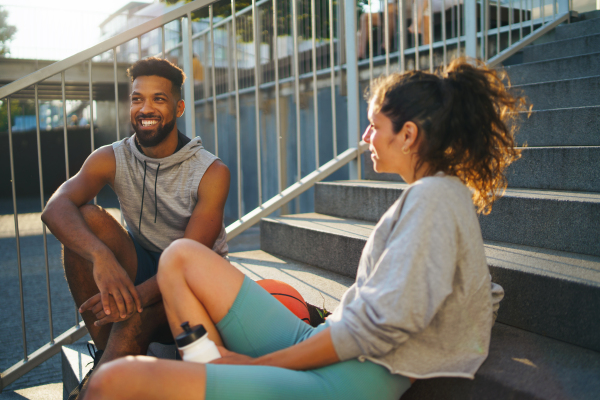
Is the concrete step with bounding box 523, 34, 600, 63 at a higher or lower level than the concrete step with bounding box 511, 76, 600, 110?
higher

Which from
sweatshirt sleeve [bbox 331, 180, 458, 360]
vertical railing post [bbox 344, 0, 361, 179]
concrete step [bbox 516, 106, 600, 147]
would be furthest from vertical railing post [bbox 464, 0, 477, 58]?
sweatshirt sleeve [bbox 331, 180, 458, 360]

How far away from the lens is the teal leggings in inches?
42.1

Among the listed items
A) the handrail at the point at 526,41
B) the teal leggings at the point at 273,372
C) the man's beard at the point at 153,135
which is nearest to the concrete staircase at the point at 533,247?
the teal leggings at the point at 273,372

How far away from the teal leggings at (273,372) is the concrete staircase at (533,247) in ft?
0.94

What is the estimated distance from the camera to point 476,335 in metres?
1.21

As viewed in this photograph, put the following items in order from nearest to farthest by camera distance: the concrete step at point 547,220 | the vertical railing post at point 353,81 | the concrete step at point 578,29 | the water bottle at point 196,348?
the water bottle at point 196,348
the concrete step at point 547,220
the vertical railing post at point 353,81
the concrete step at point 578,29

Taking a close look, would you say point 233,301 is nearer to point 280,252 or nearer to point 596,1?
point 280,252

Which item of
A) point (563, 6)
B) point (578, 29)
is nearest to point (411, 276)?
point (578, 29)

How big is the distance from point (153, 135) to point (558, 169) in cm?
186

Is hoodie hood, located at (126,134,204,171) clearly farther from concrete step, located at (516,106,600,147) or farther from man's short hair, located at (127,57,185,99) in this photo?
concrete step, located at (516,106,600,147)

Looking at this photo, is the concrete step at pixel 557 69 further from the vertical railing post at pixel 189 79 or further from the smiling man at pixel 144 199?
the smiling man at pixel 144 199

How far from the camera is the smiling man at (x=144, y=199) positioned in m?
1.87

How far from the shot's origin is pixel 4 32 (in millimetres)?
11820

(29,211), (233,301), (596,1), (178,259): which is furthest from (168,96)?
(29,211)
